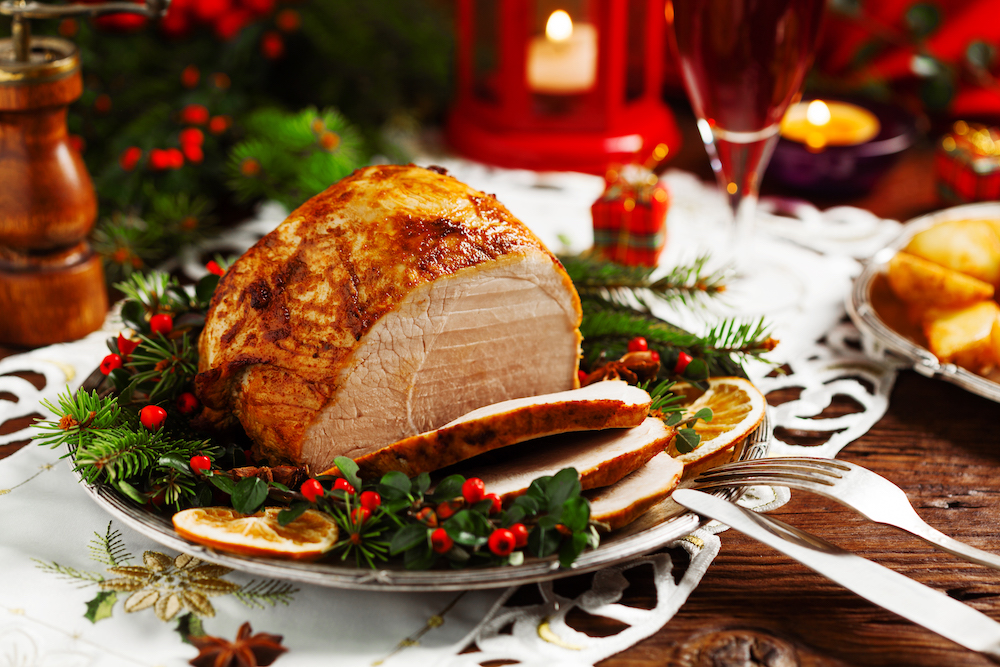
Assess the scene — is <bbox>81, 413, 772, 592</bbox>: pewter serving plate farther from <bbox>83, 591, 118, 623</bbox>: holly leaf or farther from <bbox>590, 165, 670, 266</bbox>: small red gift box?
<bbox>590, 165, 670, 266</bbox>: small red gift box

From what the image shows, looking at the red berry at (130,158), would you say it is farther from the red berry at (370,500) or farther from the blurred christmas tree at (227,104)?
the red berry at (370,500)

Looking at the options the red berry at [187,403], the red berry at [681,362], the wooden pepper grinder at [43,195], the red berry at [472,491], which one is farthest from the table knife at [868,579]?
the wooden pepper grinder at [43,195]

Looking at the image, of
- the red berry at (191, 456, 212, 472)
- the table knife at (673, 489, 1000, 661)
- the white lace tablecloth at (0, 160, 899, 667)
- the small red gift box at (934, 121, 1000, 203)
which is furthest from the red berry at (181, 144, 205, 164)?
the small red gift box at (934, 121, 1000, 203)

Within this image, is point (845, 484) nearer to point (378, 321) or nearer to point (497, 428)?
point (497, 428)

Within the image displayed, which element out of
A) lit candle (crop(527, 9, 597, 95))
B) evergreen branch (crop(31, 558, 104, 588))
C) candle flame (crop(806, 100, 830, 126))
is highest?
lit candle (crop(527, 9, 597, 95))

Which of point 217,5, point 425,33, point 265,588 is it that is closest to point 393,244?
point 265,588

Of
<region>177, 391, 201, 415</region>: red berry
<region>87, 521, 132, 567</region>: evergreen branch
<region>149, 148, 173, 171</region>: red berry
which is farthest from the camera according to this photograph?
<region>149, 148, 173, 171</region>: red berry
